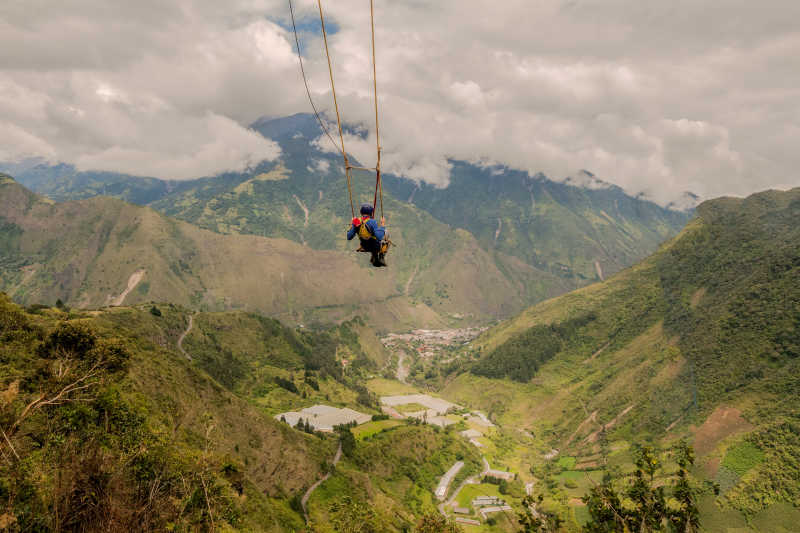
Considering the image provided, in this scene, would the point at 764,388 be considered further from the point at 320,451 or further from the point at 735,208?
the point at 735,208

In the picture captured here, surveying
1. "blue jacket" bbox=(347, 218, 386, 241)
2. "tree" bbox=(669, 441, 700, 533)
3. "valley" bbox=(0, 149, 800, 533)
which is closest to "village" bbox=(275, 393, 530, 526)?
"valley" bbox=(0, 149, 800, 533)

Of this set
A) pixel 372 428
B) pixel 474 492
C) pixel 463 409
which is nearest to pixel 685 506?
pixel 474 492

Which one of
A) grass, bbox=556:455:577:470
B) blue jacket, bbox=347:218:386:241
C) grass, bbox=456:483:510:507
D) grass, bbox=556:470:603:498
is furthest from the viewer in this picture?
grass, bbox=556:455:577:470

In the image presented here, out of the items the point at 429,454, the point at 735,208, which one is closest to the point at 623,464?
the point at 429,454

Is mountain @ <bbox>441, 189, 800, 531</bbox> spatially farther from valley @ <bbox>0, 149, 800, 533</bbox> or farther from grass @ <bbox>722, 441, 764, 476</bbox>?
valley @ <bbox>0, 149, 800, 533</bbox>

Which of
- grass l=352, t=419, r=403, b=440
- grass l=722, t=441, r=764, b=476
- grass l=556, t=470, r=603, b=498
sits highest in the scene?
grass l=722, t=441, r=764, b=476

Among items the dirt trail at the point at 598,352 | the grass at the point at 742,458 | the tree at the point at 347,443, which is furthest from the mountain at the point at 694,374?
the tree at the point at 347,443

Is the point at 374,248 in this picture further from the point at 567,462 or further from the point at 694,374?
the point at 694,374
